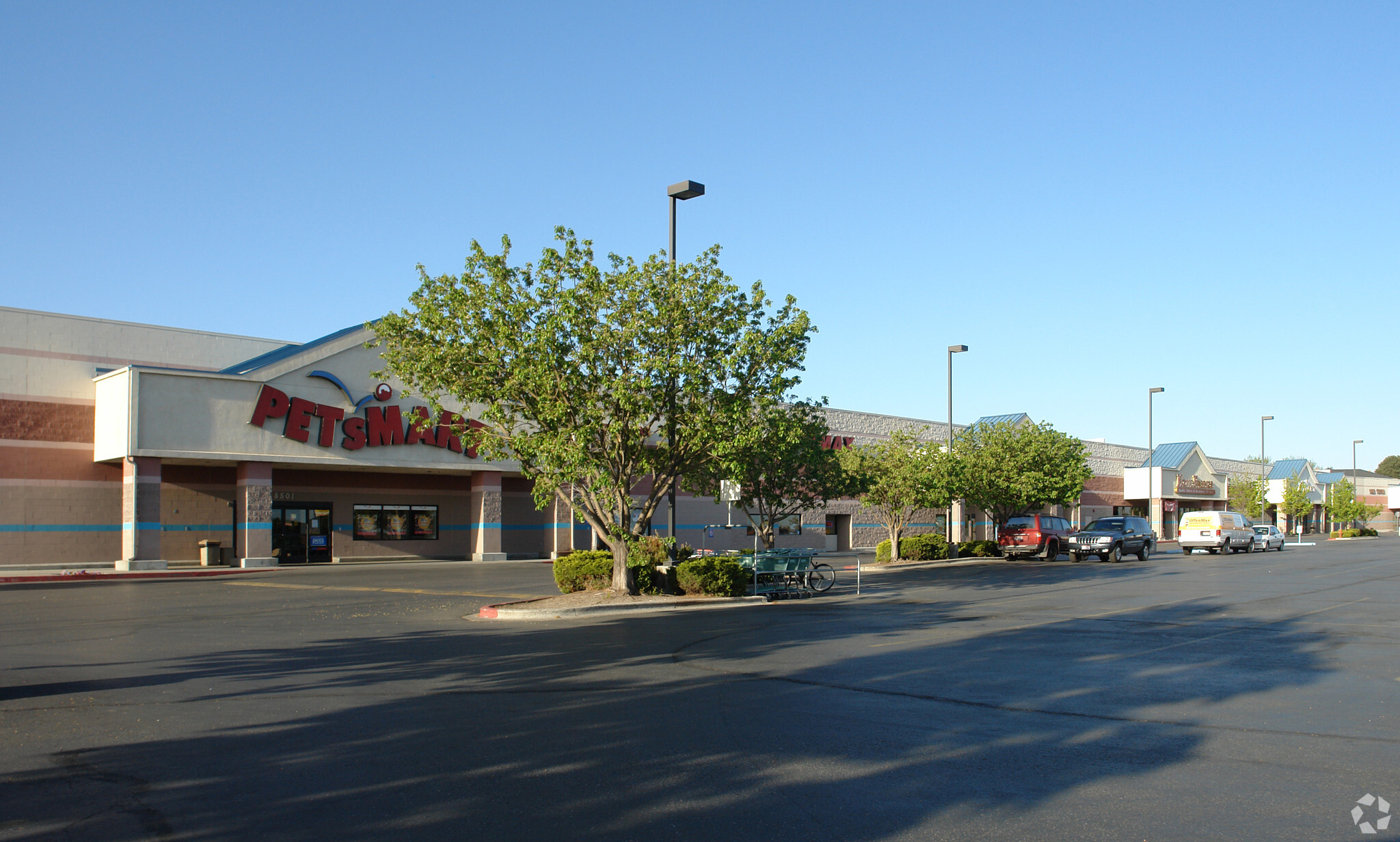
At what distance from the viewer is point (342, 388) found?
36.5m

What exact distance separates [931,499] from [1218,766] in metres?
31.0

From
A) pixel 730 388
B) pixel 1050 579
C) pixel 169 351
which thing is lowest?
pixel 1050 579

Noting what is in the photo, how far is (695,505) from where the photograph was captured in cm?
4738

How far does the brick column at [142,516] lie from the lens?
103 ft

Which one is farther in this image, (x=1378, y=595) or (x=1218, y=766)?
(x=1378, y=595)

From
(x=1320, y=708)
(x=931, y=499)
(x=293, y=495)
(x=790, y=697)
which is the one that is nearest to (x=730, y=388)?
(x=790, y=697)

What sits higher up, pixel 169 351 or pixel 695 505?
pixel 169 351

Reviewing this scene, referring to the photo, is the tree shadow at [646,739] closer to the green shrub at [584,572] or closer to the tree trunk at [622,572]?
the tree trunk at [622,572]

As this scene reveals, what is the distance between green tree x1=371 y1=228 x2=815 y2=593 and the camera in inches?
787

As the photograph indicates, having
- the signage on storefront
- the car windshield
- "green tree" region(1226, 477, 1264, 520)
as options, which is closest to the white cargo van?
the car windshield

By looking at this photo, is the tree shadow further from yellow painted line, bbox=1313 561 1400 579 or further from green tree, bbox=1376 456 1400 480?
green tree, bbox=1376 456 1400 480

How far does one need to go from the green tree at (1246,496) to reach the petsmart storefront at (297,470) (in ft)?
195

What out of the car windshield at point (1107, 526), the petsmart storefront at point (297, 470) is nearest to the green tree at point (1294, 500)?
the car windshield at point (1107, 526)

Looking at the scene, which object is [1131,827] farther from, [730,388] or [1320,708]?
[730,388]
